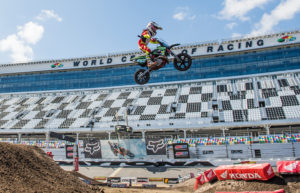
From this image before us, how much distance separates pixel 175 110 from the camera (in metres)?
34.3

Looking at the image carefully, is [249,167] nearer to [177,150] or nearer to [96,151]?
[177,150]

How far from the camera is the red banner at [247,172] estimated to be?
13719 millimetres

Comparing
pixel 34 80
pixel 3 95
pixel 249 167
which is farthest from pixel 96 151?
pixel 3 95

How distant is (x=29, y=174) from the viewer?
10578mm

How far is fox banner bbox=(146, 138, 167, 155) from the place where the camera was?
27844mm

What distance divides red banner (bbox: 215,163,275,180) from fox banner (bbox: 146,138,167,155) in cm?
1274

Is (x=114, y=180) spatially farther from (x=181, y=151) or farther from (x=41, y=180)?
(x=41, y=180)

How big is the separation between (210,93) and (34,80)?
3737 cm

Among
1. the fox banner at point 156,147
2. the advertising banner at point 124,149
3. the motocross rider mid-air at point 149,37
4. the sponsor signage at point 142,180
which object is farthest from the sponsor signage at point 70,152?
the motocross rider mid-air at point 149,37

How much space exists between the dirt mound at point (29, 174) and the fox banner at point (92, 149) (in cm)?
1635

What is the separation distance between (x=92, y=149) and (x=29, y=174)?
65.4ft

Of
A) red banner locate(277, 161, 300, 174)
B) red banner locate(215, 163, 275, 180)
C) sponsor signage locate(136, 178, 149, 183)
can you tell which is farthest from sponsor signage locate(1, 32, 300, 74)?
red banner locate(277, 161, 300, 174)

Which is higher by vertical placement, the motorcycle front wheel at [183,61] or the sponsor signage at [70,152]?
the motorcycle front wheel at [183,61]

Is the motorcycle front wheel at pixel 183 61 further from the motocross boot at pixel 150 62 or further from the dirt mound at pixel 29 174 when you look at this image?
the dirt mound at pixel 29 174
